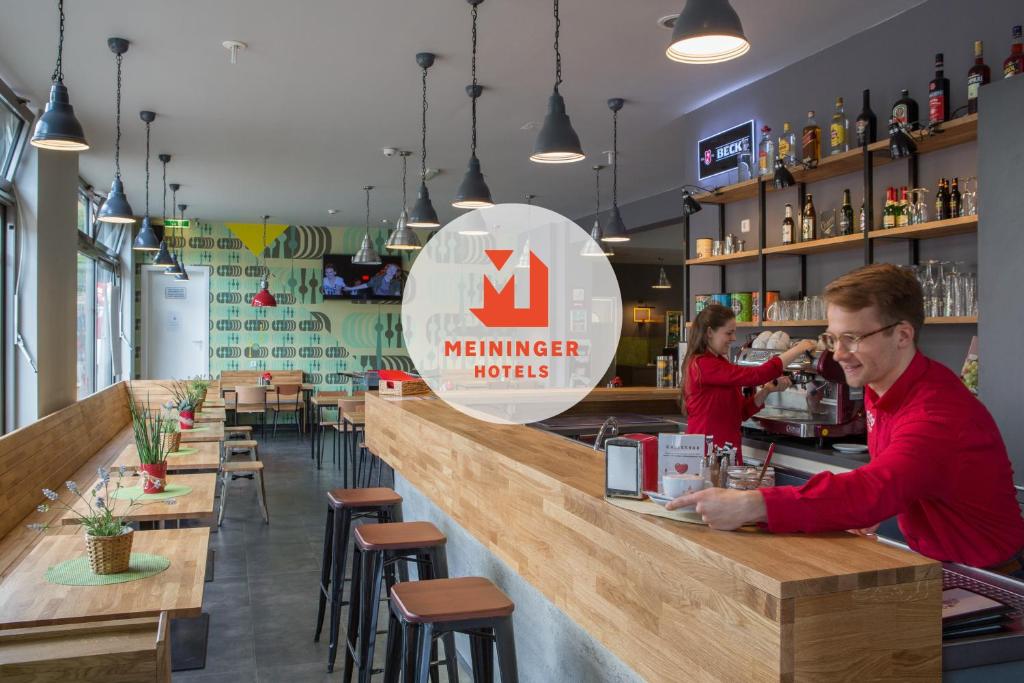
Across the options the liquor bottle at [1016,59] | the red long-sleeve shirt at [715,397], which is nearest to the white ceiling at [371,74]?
the liquor bottle at [1016,59]

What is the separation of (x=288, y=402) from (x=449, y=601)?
393 inches

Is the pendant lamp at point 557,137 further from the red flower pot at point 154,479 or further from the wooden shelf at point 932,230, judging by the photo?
the red flower pot at point 154,479

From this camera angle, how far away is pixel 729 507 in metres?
1.53

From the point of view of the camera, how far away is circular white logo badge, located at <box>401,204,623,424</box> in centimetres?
1162

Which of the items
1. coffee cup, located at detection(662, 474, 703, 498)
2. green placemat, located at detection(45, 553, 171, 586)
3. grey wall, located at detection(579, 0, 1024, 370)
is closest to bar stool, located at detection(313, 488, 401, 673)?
green placemat, located at detection(45, 553, 171, 586)

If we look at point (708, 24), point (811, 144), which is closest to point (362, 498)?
point (708, 24)

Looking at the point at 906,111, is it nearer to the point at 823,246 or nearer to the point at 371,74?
the point at 823,246

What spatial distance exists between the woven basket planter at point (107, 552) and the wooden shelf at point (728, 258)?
3.99 metres

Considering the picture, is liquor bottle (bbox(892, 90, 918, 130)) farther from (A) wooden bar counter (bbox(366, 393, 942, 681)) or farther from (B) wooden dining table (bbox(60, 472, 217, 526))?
(B) wooden dining table (bbox(60, 472, 217, 526))

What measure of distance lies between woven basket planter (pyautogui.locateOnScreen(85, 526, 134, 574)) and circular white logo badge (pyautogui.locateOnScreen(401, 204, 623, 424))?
8.00 m

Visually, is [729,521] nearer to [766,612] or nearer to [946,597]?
[766,612]

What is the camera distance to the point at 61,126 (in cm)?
382

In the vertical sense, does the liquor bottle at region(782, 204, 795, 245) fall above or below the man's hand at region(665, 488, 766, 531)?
above

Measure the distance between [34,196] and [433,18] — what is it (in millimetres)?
3627
